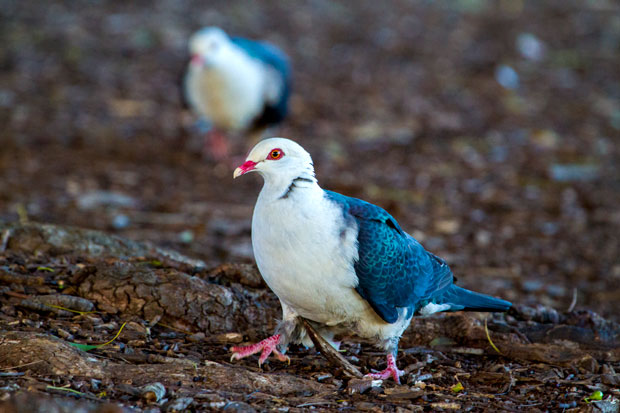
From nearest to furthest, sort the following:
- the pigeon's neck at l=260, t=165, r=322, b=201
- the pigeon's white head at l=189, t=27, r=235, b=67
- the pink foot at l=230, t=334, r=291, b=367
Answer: the pigeon's neck at l=260, t=165, r=322, b=201 → the pink foot at l=230, t=334, r=291, b=367 → the pigeon's white head at l=189, t=27, r=235, b=67

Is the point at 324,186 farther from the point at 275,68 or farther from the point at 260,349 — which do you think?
the point at 260,349

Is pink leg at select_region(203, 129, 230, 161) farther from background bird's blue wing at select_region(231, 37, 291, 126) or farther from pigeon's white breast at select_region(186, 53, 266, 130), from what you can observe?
background bird's blue wing at select_region(231, 37, 291, 126)

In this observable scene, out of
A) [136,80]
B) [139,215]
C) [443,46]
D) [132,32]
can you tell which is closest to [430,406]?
[139,215]

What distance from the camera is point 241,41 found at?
8891mm

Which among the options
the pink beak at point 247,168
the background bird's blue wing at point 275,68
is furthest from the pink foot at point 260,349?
the background bird's blue wing at point 275,68

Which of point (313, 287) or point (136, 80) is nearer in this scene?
point (313, 287)

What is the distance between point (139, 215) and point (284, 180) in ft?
12.1

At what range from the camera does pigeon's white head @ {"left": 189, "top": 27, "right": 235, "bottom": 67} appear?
27.7 feet

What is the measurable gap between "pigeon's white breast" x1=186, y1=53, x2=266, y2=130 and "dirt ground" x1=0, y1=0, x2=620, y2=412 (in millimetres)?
606

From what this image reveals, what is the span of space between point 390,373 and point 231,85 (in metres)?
5.61

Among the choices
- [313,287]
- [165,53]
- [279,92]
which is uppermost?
[165,53]

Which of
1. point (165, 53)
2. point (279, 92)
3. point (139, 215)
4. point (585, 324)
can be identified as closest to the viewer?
point (585, 324)

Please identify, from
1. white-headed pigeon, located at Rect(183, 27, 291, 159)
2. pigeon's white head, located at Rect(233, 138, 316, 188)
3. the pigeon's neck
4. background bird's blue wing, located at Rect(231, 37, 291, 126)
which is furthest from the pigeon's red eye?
background bird's blue wing, located at Rect(231, 37, 291, 126)

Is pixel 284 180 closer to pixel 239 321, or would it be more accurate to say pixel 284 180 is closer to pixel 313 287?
pixel 313 287
